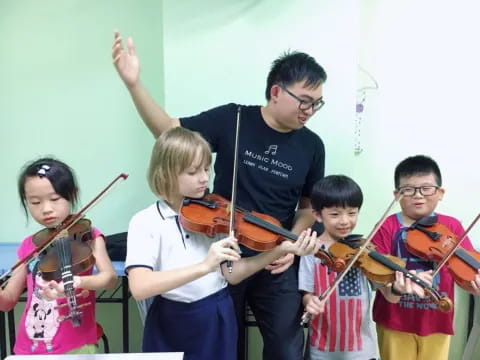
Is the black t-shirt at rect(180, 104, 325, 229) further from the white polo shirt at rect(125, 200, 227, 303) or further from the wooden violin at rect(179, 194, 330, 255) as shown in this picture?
the white polo shirt at rect(125, 200, 227, 303)

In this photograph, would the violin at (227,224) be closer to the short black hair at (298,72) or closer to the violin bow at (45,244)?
the violin bow at (45,244)

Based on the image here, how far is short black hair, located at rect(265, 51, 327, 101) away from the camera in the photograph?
1405 mm

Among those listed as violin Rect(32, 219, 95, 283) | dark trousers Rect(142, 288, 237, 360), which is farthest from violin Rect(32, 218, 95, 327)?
dark trousers Rect(142, 288, 237, 360)

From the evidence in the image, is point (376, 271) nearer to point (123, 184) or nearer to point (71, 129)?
point (123, 184)

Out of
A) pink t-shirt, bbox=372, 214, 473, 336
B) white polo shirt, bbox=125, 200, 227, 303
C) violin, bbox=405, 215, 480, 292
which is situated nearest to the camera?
white polo shirt, bbox=125, 200, 227, 303

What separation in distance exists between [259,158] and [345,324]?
677 mm

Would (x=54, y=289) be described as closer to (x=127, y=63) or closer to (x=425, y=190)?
(x=127, y=63)

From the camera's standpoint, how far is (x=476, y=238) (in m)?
2.04

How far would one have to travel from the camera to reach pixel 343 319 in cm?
133

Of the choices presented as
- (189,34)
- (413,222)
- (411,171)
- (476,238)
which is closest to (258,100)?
(189,34)

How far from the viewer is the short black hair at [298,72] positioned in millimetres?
1405

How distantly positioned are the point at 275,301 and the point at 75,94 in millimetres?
1537

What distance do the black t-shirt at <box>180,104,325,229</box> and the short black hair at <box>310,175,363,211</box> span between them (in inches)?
4.4

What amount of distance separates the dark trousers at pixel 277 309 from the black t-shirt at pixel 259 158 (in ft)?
0.78
